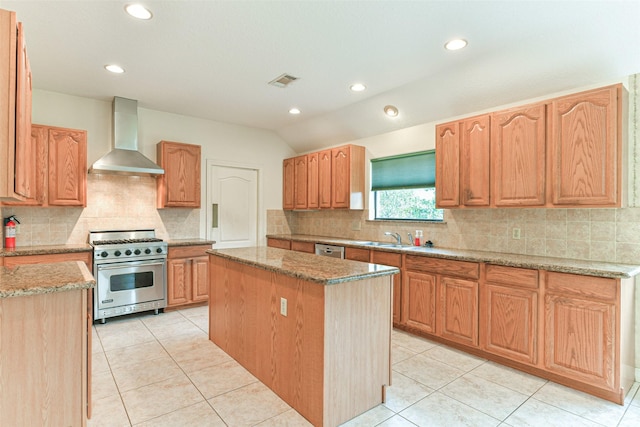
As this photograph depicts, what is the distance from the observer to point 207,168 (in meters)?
5.38

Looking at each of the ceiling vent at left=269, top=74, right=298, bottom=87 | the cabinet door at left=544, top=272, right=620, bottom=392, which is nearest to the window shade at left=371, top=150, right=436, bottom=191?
the ceiling vent at left=269, top=74, right=298, bottom=87

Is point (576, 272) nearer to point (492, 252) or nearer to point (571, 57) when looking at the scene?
point (492, 252)

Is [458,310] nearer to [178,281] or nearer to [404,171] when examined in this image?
[404,171]

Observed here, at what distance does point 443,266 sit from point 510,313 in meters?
0.70

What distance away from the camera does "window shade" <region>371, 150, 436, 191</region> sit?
428cm

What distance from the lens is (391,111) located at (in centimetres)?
436

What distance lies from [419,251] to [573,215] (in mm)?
1402

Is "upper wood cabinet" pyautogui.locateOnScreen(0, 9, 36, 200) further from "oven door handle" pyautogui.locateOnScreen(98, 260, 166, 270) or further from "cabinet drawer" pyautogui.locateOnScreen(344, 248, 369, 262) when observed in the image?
"cabinet drawer" pyautogui.locateOnScreen(344, 248, 369, 262)

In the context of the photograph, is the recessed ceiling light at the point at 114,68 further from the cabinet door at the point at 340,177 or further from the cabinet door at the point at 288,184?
the cabinet door at the point at 288,184

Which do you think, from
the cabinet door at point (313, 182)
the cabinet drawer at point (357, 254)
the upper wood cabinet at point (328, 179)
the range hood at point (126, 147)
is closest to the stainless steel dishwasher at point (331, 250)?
the cabinet drawer at point (357, 254)

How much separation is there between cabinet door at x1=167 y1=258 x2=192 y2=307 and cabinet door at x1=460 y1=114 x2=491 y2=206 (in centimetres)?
360

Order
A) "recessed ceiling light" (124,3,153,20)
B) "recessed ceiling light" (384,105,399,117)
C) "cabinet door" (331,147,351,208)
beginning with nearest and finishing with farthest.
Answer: "recessed ceiling light" (124,3,153,20), "recessed ceiling light" (384,105,399,117), "cabinet door" (331,147,351,208)

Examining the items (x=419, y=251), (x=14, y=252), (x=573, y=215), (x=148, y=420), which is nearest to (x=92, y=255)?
(x=14, y=252)

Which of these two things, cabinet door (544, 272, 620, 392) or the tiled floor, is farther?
cabinet door (544, 272, 620, 392)
